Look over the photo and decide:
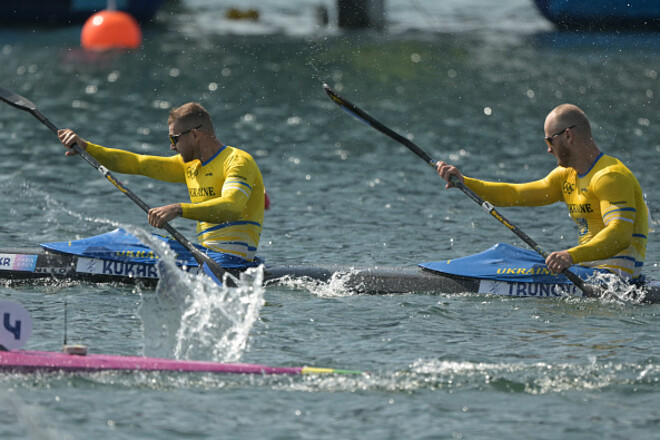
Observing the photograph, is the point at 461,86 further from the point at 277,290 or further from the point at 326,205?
the point at 277,290

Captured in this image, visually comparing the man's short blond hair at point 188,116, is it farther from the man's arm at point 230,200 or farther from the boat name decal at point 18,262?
the boat name decal at point 18,262

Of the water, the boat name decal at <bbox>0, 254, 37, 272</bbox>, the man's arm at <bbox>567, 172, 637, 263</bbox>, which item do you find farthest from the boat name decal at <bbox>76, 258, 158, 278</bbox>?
the man's arm at <bbox>567, 172, 637, 263</bbox>

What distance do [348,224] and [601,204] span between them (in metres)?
5.73

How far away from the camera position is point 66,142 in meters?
11.3

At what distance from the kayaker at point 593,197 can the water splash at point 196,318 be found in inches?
108

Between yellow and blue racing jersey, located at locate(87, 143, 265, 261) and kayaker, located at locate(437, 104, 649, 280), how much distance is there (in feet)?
6.02

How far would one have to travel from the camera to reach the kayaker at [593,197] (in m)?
10.3

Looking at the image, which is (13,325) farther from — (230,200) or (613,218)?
(613,218)

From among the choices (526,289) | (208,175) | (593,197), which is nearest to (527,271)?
(526,289)

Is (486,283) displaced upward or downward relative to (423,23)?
downward

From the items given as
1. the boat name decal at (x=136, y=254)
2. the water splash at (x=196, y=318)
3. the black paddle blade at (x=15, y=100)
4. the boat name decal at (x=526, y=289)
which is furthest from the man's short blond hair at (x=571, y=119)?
the black paddle blade at (x=15, y=100)

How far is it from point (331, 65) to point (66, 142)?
24319mm

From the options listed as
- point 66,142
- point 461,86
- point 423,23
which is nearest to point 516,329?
point 66,142

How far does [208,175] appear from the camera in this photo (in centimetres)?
1086
